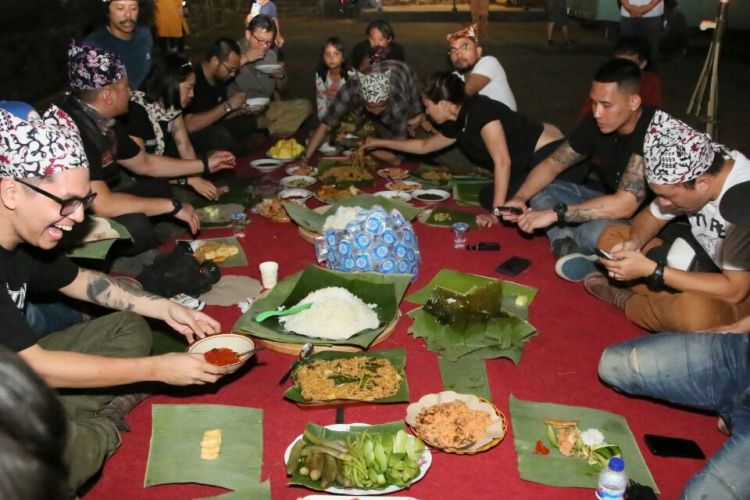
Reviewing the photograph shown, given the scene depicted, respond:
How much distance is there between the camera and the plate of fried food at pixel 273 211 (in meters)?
5.20

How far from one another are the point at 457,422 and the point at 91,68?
3266 millimetres

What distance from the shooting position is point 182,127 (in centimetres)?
575

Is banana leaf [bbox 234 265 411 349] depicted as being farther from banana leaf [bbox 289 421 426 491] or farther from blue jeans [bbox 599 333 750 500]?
blue jeans [bbox 599 333 750 500]

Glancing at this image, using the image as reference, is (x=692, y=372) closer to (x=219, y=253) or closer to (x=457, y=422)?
(x=457, y=422)

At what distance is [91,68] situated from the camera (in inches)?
159

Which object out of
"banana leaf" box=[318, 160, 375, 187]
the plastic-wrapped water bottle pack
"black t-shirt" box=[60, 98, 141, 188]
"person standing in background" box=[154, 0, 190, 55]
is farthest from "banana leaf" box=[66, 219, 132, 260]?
"person standing in background" box=[154, 0, 190, 55]

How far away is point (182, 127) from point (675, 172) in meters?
4.32

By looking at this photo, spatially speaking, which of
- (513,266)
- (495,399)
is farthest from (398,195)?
(495,399)

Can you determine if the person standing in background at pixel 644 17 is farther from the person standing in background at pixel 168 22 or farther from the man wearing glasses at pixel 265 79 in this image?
the person standing in background at pixel 168 22

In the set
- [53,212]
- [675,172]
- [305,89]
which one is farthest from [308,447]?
[305,89]

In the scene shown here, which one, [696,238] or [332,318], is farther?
[696,238]

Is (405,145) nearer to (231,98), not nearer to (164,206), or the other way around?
(231,98)

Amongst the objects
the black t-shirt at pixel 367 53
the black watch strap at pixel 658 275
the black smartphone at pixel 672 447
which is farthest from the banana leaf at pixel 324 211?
the black t-shirt at pixel 367 53

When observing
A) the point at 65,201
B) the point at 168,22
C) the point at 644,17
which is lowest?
the point at 65,201
